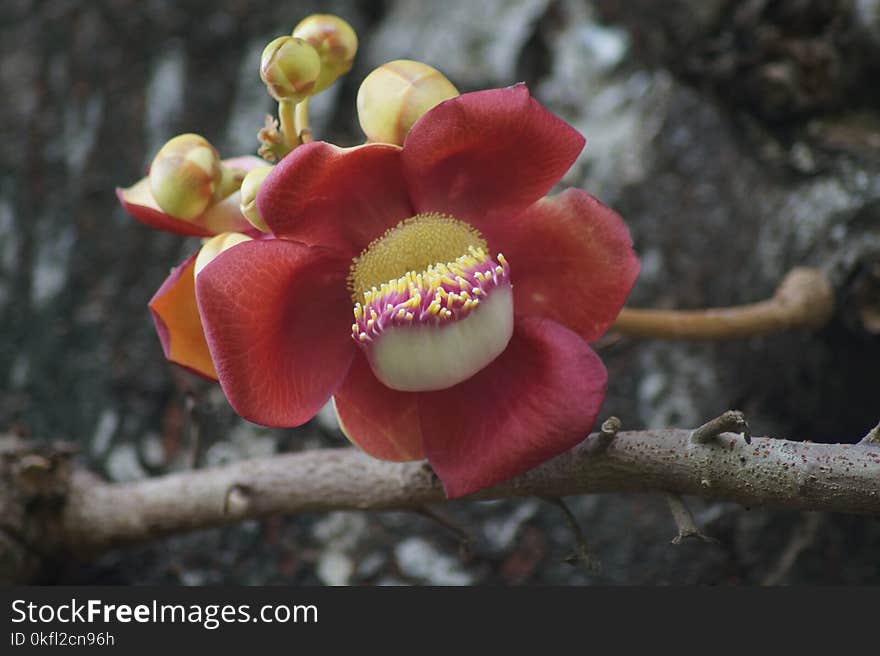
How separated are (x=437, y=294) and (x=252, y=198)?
0.48ft

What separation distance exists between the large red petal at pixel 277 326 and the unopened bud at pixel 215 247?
0.10ft

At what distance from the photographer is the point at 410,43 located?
4.28 feet

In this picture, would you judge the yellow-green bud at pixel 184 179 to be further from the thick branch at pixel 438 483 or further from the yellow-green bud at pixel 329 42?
the thick branch at pixel 438 483

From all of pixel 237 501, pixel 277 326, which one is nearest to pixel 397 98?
pixel 277 326

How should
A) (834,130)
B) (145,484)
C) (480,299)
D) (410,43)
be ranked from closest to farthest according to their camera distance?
(480,299) → (145,484) → (834,130) → (410,43)

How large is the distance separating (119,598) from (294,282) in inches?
15.1

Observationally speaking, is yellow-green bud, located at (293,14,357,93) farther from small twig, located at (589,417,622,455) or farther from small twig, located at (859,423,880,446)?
small twig, located at (859,423,880,446)

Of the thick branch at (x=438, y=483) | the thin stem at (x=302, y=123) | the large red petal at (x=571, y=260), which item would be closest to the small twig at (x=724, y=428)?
the thick branch at (x=438, y=483)

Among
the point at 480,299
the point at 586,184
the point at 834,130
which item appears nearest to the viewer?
the point at 480,299

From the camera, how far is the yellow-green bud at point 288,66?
2.07ft

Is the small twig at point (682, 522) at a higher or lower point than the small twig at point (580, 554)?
higher

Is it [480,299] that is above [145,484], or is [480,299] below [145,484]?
above

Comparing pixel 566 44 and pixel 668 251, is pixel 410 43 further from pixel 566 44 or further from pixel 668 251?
pixel 668 251

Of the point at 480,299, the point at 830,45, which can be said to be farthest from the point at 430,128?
the point at 830,45
